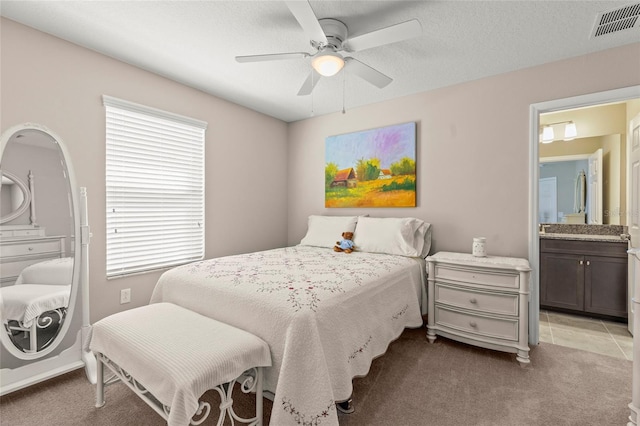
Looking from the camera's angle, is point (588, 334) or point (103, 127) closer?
point (103, 127)

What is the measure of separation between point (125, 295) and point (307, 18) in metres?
2.62

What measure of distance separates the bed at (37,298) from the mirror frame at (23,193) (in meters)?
0.34

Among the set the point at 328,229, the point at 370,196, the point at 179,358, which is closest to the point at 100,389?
the point at 179,358

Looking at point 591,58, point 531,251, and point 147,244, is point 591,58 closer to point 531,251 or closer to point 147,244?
point 531,251

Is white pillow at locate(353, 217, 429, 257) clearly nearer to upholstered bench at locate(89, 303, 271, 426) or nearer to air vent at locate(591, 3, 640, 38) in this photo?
upholstered bench at locate(89, 303, 271, 426)

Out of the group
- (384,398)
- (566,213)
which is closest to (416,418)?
(384,398)

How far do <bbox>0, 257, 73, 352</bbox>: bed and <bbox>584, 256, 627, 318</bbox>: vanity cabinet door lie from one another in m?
4.74

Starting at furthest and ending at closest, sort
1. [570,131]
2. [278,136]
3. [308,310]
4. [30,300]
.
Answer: [278,136] < [570,131] < [30,300] < [308,310]

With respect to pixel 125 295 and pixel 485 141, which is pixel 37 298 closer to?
pixel 125 295

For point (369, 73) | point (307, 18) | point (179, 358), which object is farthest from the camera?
point (369, 73)

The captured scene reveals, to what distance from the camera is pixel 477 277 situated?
241cm

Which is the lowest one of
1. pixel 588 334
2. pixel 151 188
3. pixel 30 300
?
pixel 588 334

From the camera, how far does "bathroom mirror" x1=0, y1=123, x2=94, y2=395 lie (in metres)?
1.89

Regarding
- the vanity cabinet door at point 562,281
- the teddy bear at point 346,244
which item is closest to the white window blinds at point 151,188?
the teddy bear at point 346,244
